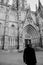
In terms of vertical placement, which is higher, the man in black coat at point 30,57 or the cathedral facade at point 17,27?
the cathedral facade at point 17,27

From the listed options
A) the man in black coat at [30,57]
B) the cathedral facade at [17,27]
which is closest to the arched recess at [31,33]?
the cathedral facade at [17,27]

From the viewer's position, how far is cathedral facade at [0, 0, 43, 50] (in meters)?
19.0

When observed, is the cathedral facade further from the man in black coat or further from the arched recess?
the man in black coat

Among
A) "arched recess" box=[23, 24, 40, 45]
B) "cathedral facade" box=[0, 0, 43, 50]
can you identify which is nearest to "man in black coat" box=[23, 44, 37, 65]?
"cathedral facade" box=[0, 0, 43, 50]

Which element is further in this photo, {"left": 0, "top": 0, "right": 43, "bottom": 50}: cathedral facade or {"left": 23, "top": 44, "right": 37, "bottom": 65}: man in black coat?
{"left": 0, "top": 0, "right": 43, "bottom": 50}: cathedral facade

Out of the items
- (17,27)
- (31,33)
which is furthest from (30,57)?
(31,33)

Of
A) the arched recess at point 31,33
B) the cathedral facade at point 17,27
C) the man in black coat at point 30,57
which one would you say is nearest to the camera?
the man in black coat at point 30,57

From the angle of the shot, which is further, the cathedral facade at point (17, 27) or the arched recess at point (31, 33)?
the arched recess at point (31, 33)

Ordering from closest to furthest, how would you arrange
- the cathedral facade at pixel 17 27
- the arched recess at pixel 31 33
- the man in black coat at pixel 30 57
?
the man in black coat at pixel 30 57 → the cathedral facade at pixel 17 27 → the arched recess at pixel 31 33

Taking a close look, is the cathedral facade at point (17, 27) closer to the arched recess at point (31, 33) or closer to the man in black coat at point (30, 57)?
the arched recess at point (31, 33)

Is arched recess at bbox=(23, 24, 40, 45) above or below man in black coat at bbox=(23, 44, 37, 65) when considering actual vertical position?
above

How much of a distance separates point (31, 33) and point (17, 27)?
16.8ft

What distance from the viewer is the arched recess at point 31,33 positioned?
21.3m

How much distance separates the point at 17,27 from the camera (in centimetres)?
2122
